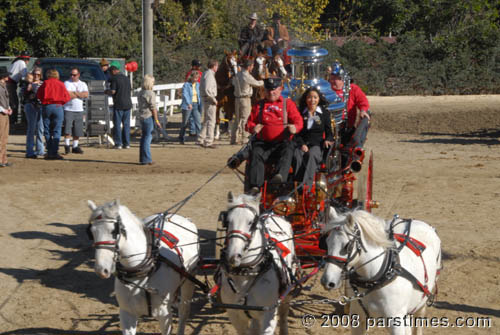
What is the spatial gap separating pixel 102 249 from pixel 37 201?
750cm

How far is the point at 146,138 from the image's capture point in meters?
14.9


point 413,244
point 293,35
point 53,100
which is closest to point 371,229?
point 413,244

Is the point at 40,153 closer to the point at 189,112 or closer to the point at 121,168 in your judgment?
the point at 121,168

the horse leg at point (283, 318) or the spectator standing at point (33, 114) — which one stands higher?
the spectator standing at point (33, 114)

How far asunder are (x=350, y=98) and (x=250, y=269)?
5.17 meters

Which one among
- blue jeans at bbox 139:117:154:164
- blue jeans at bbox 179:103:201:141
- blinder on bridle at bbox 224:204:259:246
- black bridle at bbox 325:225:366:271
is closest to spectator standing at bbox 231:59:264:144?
blue jeans at bbox 179:103:201:141

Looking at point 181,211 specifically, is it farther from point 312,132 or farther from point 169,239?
point 169,239

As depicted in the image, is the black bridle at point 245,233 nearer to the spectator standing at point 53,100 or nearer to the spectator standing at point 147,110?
the spectator standing at point 147,110

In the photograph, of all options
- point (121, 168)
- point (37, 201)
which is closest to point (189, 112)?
point (121, 168)

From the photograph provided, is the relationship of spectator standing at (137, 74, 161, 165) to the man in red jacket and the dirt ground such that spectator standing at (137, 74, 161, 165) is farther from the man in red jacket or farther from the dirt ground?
the man in red jacket

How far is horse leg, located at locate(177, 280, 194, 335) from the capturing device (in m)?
6.21

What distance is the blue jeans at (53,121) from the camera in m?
15.2

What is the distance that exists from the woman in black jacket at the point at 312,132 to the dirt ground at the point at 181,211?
1.44 metres

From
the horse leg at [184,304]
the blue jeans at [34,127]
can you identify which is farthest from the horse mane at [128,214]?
the blue jeans at [34,127]
